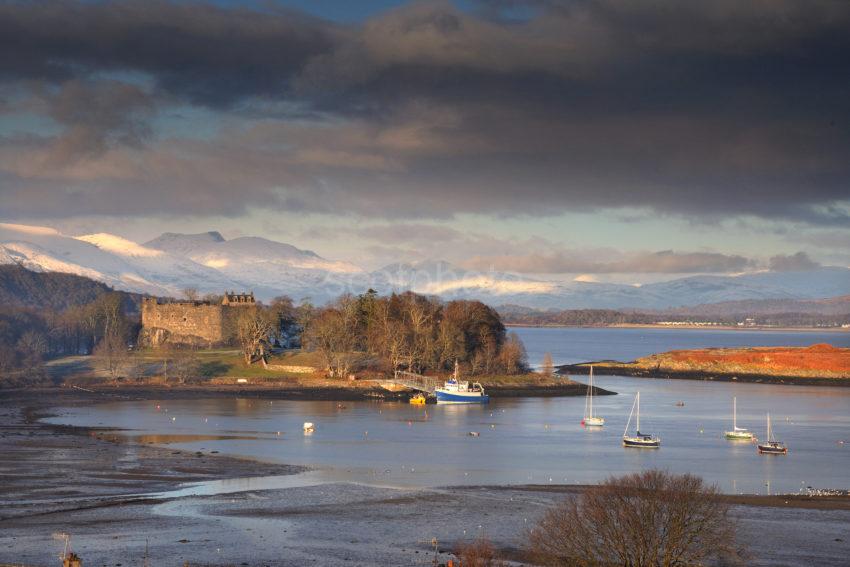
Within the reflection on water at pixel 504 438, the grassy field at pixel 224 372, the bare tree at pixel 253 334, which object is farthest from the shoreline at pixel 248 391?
the bare tree at pixel 253 334

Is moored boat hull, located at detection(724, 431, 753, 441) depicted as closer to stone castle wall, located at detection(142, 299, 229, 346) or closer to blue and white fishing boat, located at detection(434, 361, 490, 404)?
blue and white fishing boat, located at detection(434, 361, 490, 404)

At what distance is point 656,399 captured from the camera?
112312mm

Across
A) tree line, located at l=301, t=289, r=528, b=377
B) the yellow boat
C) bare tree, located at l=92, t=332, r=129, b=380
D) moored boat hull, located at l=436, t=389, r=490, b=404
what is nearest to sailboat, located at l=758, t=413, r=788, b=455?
moored boat hull, located at l=436, t=389, r=490, b=404

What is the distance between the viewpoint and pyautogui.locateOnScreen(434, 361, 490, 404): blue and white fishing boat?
105438 millimetres

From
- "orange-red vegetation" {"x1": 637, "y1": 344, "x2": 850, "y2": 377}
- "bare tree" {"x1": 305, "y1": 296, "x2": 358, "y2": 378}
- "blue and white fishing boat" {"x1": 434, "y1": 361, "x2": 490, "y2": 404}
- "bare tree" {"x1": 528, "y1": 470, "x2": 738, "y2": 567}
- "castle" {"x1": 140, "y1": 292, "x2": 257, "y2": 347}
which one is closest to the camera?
"bare tree" {"x1": 528, "y1": 470, "x2": 738, "y2": 567}

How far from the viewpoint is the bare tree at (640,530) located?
3206 centimetres

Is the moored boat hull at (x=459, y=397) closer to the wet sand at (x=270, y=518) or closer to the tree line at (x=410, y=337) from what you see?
the tree line at (x=410, y=337)

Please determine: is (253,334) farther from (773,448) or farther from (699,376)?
(699,376)

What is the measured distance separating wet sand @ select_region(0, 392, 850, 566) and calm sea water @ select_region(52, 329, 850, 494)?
5215 mm

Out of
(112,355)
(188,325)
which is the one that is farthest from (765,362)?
(112,355)

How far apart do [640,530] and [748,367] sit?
433 ft

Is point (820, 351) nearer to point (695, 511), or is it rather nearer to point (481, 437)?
point (481, 437)

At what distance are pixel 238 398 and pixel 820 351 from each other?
101 meters

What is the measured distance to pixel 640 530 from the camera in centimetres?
3198
